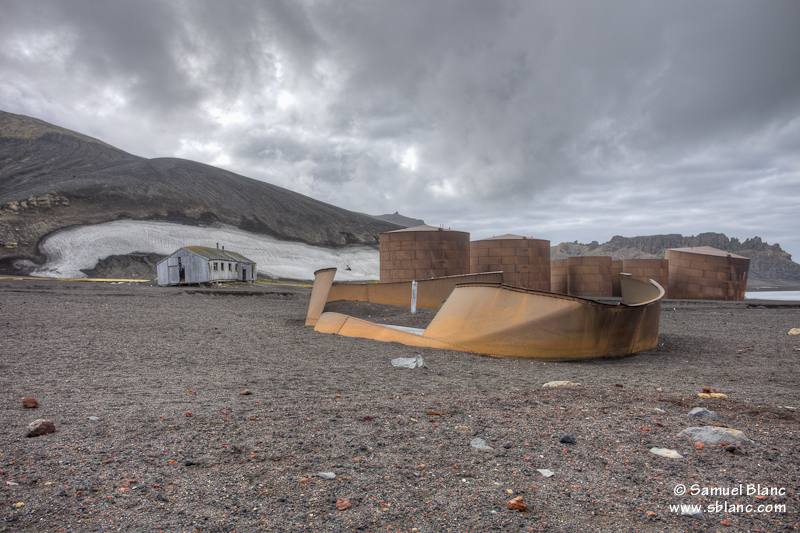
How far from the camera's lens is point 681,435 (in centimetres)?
297

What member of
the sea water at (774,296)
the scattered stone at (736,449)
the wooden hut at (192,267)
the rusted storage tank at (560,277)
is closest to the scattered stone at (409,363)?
the scattered stone at (736,449)

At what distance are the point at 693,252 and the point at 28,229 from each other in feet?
181

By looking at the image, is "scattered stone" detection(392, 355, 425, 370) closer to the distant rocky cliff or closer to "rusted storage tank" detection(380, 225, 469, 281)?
"rusted storage tank" detection(380, 225, 469, 281)

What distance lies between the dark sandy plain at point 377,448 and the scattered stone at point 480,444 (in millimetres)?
54

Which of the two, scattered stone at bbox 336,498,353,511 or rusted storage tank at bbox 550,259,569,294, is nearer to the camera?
scattered stone at bbox 336,498,353,511

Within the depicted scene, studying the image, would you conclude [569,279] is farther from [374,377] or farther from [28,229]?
[28,229]

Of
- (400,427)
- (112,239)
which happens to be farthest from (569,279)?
(112,239)

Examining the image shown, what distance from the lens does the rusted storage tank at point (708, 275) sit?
23672 mm

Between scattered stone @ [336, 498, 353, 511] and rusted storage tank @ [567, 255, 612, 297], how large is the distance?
2618 centimetres

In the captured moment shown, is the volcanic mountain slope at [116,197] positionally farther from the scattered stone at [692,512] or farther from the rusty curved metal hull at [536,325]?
the scattered stone at [692,512]

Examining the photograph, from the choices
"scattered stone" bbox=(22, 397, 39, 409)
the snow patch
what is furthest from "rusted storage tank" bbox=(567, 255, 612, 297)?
the snow patch

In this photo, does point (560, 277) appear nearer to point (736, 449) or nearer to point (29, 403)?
point (736, 449)

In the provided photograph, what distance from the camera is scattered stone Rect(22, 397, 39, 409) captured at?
353 cm

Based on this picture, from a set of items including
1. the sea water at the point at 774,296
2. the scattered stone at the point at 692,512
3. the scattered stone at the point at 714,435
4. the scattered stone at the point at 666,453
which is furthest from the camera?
the sea water at the point at 774,296
